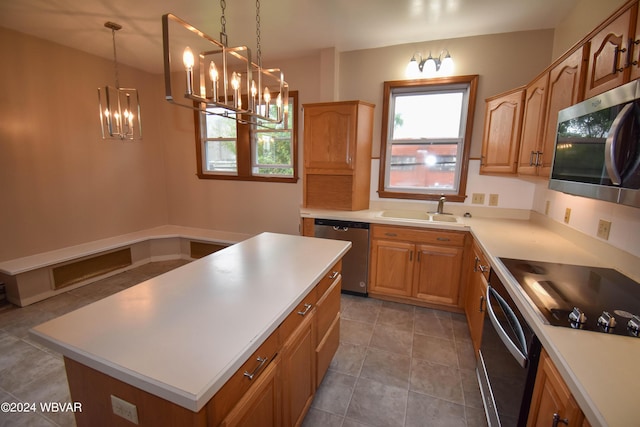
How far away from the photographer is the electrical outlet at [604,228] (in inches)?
68.9

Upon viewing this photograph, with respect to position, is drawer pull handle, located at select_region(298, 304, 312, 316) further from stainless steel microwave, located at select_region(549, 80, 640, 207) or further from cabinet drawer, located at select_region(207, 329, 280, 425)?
stainless steel microwave, located at select_region(549, 80, 640, 207)

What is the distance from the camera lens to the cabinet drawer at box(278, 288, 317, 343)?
1.20 m

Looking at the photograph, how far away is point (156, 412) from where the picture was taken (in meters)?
0.80

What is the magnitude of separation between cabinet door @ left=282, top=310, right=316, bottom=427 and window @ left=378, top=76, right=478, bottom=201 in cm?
230

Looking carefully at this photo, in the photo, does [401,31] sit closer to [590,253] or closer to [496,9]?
[496,9]

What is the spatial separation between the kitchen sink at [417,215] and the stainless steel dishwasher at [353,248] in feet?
1.28

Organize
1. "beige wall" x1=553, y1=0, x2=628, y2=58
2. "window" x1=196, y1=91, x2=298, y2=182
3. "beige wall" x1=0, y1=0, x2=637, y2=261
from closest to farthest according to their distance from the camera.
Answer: "beige wall" x1=553, y1=0, x2=628, y2=58 → "beige wall" x1=0, y1=0, x2=637, y2=261 → "window" x1=196, y1=91, x2=298, y2=182

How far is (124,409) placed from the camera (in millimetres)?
854

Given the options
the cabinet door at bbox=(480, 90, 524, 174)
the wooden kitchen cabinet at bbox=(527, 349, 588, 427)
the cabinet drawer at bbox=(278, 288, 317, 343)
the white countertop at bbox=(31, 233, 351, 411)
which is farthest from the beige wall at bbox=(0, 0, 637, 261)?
the white countertop at bbox=(31, 233, 351, 411)

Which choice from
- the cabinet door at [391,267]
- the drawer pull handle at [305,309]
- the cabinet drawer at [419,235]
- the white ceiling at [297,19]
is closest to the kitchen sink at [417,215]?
the cabinet drawer at [419,235]

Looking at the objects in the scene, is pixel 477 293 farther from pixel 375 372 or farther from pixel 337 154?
pixel 337 154

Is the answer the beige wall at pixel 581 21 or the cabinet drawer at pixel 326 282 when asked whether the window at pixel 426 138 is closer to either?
the beige wall at pixel 581 21

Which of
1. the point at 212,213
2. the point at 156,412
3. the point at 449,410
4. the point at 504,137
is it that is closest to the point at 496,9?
the point at 504,137

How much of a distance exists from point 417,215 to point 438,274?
0.76 m
